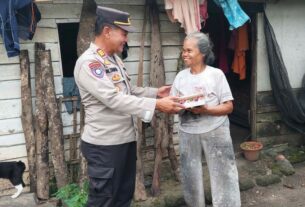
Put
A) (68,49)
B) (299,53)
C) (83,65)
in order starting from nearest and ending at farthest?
(83,65), (68,49), (299,53)

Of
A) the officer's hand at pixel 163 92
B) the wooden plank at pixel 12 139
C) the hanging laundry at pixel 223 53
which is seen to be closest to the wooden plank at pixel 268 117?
the hanging laundry at pixel 223 53

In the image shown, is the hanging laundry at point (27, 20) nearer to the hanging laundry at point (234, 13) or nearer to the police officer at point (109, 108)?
the police officer at point (109, 108)

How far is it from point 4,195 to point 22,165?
0.52 metres

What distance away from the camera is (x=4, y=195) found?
4.84 m

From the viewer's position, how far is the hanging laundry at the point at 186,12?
466 centimetres

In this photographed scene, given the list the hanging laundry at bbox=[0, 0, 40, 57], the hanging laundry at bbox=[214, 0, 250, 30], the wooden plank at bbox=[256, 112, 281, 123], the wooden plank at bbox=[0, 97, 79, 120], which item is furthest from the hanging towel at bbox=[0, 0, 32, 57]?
the wooden plank at bbox=[256, 112, 281, 123]

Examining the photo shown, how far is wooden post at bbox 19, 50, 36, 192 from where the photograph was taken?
4.62 meters

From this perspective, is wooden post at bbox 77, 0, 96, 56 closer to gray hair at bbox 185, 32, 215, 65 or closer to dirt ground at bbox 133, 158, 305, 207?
gray hair at bbox 185, 32, 215, 65

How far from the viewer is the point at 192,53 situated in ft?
11.6

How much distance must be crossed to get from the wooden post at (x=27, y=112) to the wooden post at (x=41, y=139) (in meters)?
0.08

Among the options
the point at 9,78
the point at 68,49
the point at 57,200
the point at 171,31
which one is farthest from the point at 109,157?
the point at 68,49

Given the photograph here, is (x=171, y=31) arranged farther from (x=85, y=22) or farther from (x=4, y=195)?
(x=4, y=195)

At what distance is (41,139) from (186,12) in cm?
255

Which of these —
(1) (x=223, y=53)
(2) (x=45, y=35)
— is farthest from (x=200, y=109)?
(1) (x=223, y=53)
